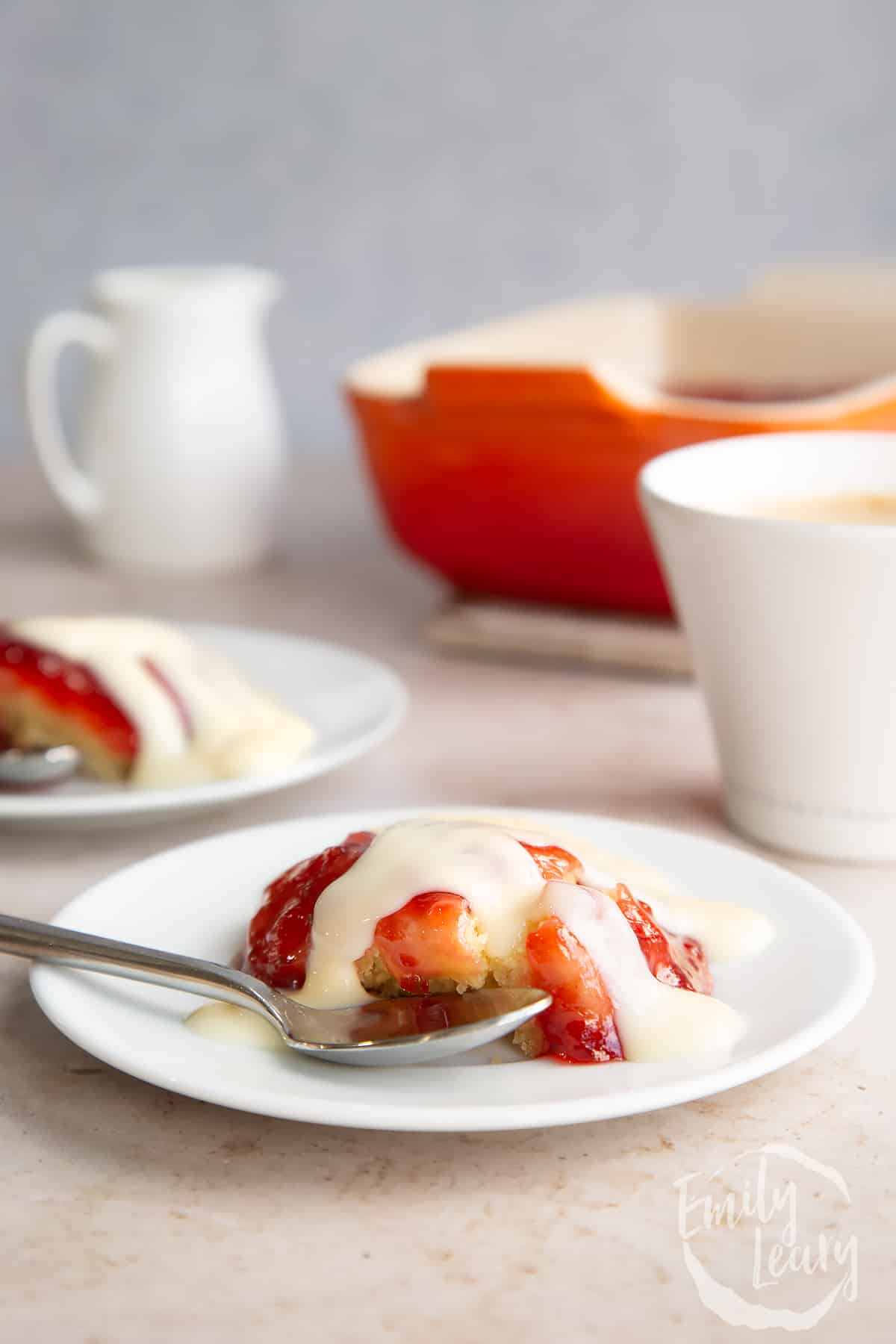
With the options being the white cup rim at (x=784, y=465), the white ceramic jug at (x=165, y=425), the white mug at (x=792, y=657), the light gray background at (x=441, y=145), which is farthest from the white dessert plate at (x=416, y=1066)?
the light gray background at (x=441, y=145)

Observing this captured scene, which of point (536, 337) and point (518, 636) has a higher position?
point (536, 337)

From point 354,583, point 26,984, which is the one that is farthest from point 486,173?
point 26,984

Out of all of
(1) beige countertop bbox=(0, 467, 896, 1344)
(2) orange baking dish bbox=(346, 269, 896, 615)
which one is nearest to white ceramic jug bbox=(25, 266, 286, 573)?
(2) orange baking dish bbox=(346, 269, 896, 615)

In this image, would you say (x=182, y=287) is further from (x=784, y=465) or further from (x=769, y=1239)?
(x=769, y=1239)

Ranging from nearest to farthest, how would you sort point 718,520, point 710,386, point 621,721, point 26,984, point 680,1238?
point 680,1238 < point 26,984 < point 718,520 < point 621,721 < point 710,386

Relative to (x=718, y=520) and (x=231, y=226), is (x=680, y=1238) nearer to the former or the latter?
(x=718, y=520)

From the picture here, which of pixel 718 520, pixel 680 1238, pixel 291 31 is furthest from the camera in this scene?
pixel 291 31

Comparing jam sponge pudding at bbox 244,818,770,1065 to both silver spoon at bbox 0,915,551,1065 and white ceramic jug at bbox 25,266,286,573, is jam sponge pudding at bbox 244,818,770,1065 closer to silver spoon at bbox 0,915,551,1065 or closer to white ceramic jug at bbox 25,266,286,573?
silver spoon at bbox 0,915,551,1065
